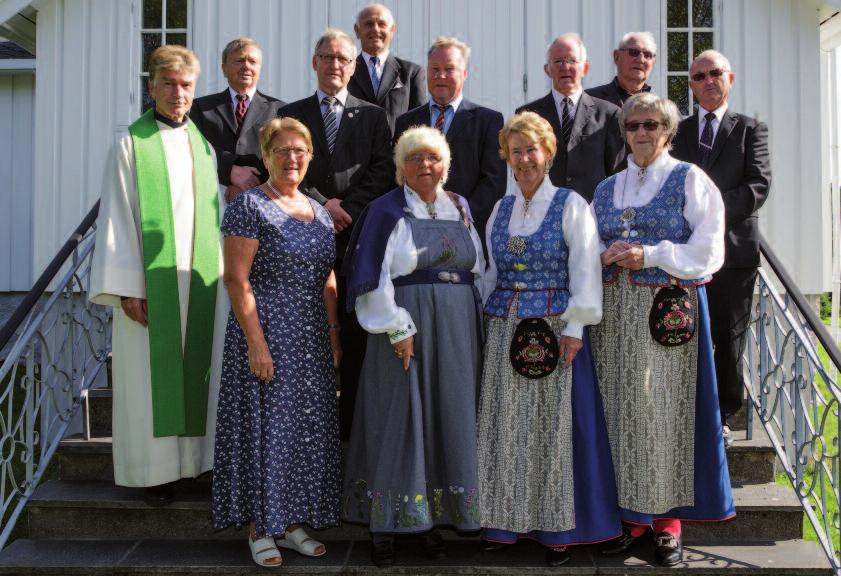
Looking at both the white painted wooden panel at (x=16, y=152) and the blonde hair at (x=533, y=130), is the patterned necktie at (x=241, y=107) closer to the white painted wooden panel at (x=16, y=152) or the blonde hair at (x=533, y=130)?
the blonde hair at (x=533, y=130)

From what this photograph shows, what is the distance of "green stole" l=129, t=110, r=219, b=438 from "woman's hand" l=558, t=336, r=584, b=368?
1.75m

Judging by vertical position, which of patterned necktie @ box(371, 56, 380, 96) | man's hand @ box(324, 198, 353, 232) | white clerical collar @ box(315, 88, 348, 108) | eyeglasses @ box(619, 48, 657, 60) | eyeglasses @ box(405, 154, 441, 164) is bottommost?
man's hand @ box(324, 198, 353, 232)

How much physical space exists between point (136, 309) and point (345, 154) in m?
1.30

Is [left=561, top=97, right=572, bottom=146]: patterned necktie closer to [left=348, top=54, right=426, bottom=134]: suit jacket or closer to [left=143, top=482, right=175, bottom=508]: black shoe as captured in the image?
[left=348, top=54, right=426, bottom=134]: suit jacket

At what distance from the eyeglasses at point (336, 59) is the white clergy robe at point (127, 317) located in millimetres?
886

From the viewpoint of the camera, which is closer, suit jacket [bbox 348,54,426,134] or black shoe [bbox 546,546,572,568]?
black shoe [bbox 546,546,572,568]

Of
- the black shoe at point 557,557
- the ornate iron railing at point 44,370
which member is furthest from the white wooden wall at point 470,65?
the black shoe at point 557,557

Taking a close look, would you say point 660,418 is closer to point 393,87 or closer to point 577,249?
point 577,249

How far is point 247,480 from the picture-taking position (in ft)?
12.0

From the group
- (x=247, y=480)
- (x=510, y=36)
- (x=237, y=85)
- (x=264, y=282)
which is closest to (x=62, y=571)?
(x=247, y=480)

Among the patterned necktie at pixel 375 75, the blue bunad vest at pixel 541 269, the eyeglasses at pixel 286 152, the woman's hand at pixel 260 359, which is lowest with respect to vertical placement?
the woman's hand at pixel 260 359

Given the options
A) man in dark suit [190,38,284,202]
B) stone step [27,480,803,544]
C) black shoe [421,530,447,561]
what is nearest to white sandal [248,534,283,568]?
stone step [27,480,803,544]

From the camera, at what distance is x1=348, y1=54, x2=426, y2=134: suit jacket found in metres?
4.84

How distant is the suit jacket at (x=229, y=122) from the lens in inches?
183
